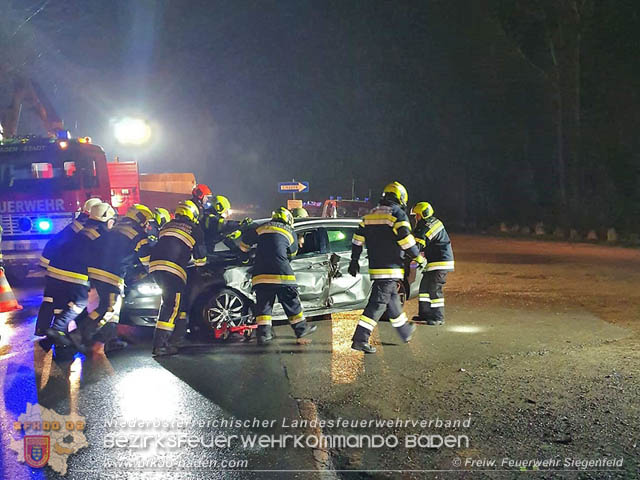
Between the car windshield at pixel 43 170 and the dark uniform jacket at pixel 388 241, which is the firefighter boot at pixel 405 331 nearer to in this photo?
the dark uniform jacket at pixel 388 241

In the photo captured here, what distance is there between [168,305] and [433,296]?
11.5ft

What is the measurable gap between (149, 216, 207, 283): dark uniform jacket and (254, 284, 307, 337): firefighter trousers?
832mm

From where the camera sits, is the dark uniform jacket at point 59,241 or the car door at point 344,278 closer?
the dark uniform jacket at point 59,241

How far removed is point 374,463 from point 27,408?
2947 millimetres

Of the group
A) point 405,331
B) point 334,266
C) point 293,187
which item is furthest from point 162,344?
point 293,187

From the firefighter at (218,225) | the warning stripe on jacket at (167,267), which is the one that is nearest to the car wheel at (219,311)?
the warning stripe on jacket at (167,267)

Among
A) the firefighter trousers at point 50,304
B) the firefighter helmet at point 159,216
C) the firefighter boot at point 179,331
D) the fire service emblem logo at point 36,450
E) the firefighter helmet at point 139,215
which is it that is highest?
the firefighter helmet at point 139,215

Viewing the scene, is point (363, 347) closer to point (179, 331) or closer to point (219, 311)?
point (219, 311)

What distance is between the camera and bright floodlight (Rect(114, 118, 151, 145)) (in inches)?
883

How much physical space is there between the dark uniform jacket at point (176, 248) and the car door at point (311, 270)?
133 cm

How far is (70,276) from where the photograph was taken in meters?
6.83

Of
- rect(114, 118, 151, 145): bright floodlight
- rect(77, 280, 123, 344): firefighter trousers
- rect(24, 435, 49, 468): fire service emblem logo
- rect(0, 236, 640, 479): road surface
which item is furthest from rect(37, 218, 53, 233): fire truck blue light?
rect(114, 118, 151, 145): bright floodlight

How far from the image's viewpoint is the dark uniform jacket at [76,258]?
683 cm

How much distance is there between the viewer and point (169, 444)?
427 centimetres
